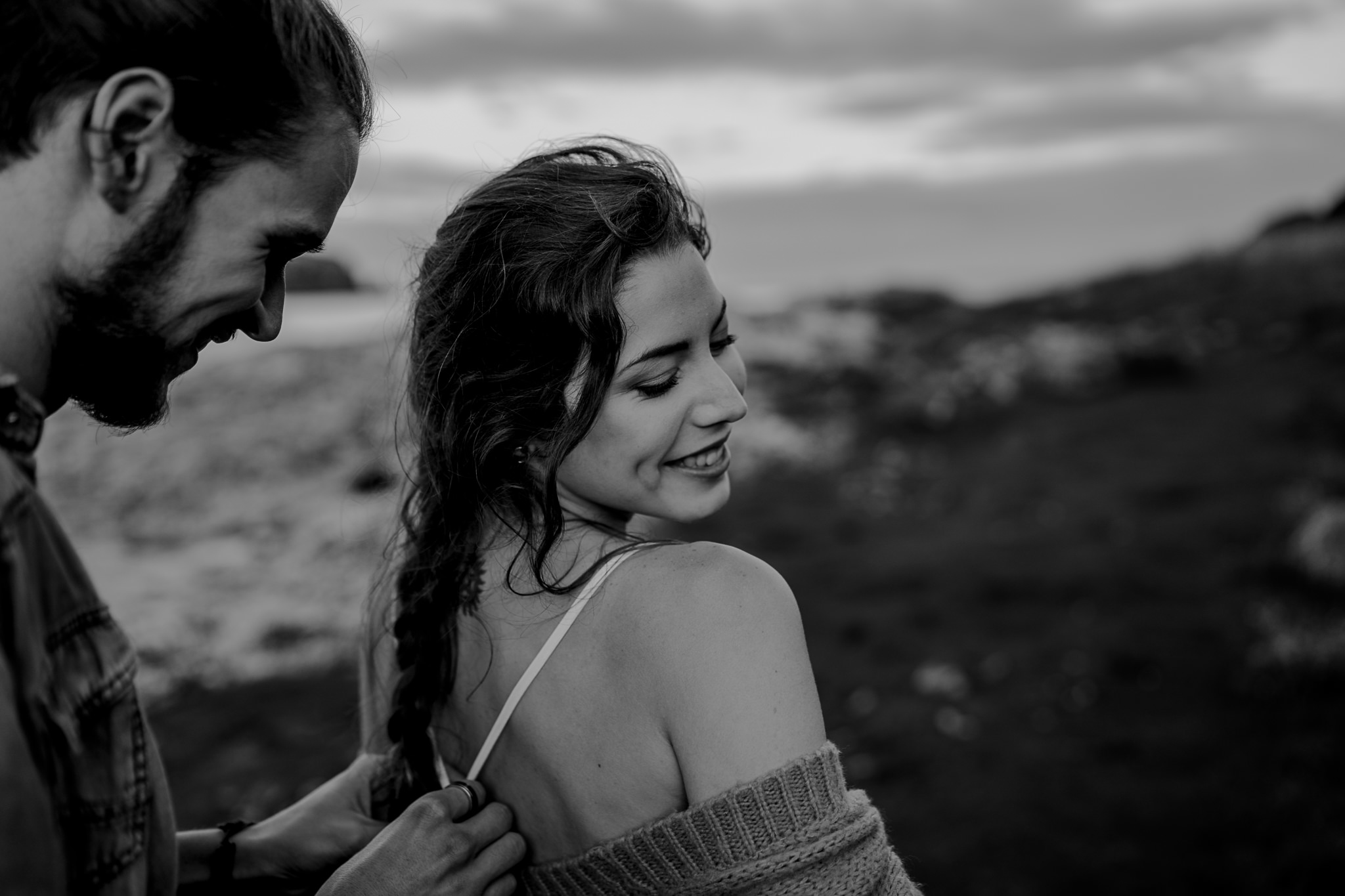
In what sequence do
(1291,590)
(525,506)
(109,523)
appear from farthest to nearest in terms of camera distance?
(109,523)
(1291,590)
(525,506)

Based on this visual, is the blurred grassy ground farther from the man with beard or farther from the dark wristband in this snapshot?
the man with beard

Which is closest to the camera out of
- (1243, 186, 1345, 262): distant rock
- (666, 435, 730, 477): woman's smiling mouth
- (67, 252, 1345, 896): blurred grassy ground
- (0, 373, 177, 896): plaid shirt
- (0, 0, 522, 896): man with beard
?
(0, 373, 177, 896): plaid shirt

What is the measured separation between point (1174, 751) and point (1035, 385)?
278 inches

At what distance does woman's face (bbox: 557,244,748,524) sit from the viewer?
2.02 metres

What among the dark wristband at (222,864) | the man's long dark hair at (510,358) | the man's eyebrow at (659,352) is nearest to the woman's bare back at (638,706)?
the man's long dark hair at (510,358)

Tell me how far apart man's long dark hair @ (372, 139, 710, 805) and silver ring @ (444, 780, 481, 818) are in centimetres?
19

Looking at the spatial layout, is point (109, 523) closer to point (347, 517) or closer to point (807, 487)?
point (347, 517)

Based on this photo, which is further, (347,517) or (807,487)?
(807,487)

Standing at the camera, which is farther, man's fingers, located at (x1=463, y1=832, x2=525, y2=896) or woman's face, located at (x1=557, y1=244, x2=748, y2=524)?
woman's face, located at (x1=557, y1=244, x2=748, y2=524)

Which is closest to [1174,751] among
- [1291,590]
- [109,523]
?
[1291,590]

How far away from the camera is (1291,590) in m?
6.74

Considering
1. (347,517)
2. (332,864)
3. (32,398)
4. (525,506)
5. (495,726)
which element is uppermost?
(32,398)

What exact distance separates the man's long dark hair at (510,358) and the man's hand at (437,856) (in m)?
0.28

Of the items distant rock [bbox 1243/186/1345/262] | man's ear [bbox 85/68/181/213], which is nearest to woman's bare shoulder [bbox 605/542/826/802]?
man's ear [bbox 85/68/181/213]
